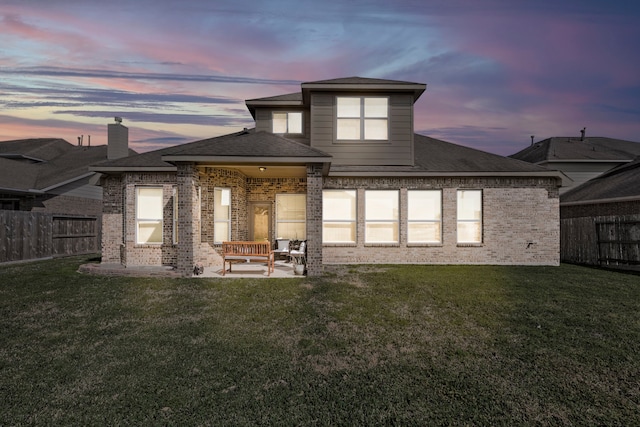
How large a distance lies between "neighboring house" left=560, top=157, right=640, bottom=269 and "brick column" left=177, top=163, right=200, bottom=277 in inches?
602

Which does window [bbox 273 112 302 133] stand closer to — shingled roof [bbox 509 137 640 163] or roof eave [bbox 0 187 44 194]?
roof eave [bbox 0 187 44 194]

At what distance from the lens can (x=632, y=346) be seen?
16.8ft

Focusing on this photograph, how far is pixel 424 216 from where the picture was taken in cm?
1306

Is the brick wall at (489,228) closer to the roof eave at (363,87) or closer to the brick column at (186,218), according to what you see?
the roof eave at (363,87)

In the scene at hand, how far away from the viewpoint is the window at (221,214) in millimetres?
11898

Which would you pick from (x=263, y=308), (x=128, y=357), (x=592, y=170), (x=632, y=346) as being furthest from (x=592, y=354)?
(x=592, y=170)

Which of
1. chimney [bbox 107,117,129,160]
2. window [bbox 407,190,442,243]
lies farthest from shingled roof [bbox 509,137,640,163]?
chimney [bbox 107,117,129,160]

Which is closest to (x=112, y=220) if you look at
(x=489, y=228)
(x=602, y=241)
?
(x=489, y=228)

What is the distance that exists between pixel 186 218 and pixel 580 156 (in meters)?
23.6

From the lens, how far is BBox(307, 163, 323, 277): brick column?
9969 millimetres

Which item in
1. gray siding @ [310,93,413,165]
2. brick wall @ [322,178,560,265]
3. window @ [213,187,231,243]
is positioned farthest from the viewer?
gray siding @ [310,93,413,165]

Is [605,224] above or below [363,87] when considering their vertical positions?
below

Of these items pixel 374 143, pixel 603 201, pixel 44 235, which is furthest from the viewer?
pixel 44 235

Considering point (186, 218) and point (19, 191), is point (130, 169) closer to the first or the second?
point (186, 218)
